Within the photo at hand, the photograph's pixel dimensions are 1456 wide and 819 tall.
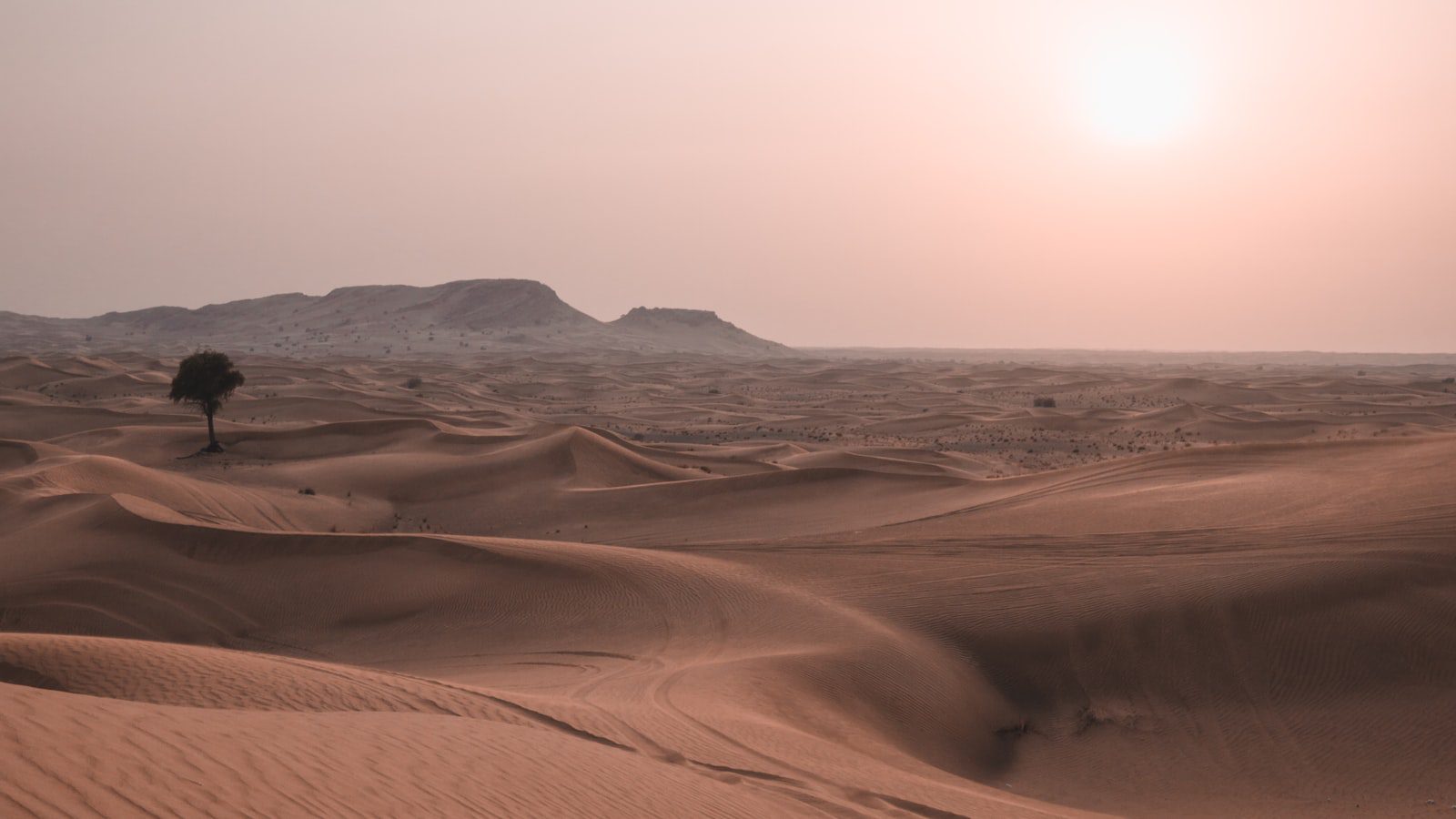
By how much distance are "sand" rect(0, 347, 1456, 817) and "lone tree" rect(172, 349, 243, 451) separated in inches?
258

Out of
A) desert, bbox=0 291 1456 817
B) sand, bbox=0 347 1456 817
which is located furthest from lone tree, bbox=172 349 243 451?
desert, bbox=0 291 1456 817

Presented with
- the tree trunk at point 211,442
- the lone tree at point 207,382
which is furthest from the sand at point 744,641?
the lone tree at point 207,382

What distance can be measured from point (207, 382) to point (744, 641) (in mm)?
30509

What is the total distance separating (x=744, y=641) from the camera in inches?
594

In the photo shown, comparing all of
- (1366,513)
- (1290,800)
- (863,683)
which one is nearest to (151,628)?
(863,683)

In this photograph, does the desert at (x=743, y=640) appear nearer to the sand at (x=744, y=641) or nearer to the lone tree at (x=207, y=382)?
the sand at (x=744, y=641)

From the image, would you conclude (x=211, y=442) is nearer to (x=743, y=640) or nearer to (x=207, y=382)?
(x=207, y=382)

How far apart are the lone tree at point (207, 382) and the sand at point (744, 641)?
6.54 meters

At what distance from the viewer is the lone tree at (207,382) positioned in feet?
123

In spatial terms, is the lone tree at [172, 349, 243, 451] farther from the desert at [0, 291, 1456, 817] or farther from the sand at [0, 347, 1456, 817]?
the desert at [0, 291, 1456, 817]

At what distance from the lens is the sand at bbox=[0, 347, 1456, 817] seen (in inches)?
286

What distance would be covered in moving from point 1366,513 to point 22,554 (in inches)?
969

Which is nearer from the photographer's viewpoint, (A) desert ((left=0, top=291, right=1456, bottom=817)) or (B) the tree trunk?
(A) desert ((left=0, top=291, right=1456, bottom=817))

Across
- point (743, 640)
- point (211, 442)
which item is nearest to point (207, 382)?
point (211, 442)
